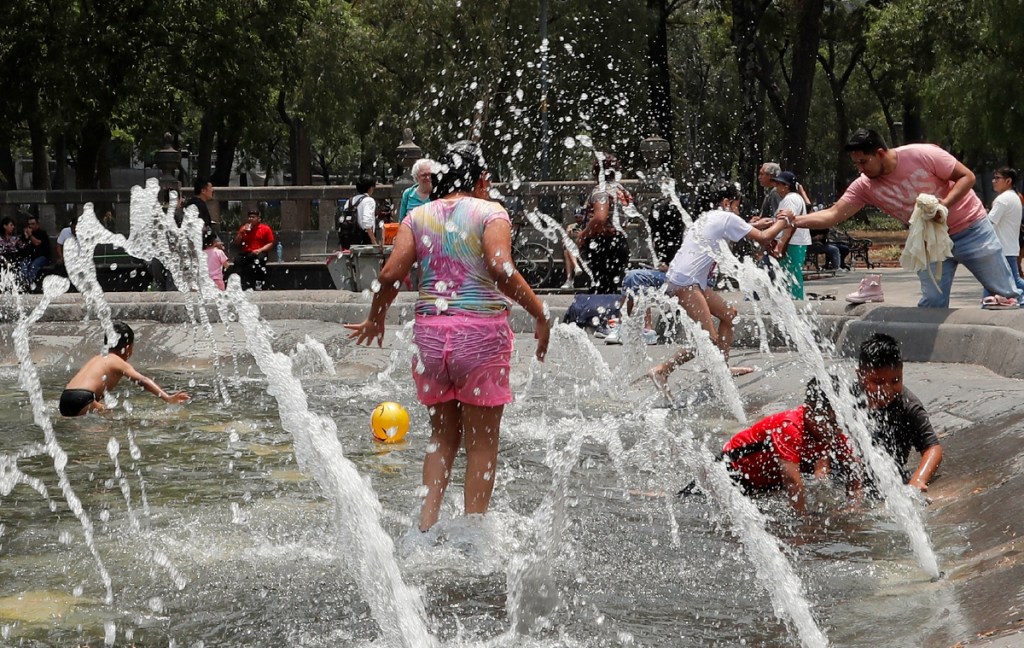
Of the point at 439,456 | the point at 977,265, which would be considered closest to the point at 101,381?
the point at 439,456

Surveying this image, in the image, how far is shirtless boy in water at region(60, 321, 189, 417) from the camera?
367 inches

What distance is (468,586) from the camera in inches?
216

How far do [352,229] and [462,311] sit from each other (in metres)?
12.4

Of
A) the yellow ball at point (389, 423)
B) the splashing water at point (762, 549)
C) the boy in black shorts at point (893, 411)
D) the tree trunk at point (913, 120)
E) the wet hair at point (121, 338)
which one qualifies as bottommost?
the yellow ball at point (389, 423)

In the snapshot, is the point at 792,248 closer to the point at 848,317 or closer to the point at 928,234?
the point at 848,317

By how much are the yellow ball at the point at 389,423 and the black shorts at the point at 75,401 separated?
204 cm

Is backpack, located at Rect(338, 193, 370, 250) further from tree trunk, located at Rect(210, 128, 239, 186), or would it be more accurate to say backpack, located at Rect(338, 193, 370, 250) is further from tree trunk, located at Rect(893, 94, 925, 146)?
tree trunk, located at Rect(893, 94, 925, 146)

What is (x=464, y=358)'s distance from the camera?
19.1 feet

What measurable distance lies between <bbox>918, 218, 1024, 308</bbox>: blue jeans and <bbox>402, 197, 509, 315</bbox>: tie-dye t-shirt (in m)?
4.72

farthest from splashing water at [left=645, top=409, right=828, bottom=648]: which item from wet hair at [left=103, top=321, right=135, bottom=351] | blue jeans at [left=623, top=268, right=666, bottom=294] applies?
wet hair at [left=103, top=321, right=135, bottom=351]

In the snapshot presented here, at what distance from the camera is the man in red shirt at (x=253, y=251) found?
59.1 feet

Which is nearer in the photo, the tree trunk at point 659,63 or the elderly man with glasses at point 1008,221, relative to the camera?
the elderly man with glasses at point 1008,221

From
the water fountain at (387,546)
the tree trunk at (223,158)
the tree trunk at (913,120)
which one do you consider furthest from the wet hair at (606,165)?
the tree trunk at (913,120)

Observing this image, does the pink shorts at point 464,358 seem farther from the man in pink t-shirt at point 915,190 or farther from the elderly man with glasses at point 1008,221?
the elderly man with glasses at point 1008,221
